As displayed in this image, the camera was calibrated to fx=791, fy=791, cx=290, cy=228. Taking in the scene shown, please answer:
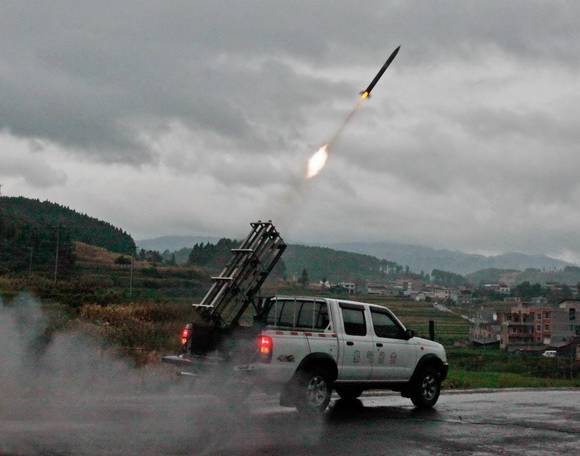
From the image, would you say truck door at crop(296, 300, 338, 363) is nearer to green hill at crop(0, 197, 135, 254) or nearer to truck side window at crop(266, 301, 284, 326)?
truck side window at crop(266, 301, 284, 326)

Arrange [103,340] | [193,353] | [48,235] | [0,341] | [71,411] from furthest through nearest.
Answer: [48,235], [103,340], [0,341], [193,353], [71,411]

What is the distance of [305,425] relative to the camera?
39.8 ft

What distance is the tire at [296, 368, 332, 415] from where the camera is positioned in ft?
42.5

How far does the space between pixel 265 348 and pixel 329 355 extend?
4.56 ft

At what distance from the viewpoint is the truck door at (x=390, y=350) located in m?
14.6

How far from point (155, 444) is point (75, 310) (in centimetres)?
1578

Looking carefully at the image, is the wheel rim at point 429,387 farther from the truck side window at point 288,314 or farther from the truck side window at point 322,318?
→ the truck side window at point 288,314

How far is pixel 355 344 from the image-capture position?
14.0 metres

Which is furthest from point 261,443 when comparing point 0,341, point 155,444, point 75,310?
point 75,310

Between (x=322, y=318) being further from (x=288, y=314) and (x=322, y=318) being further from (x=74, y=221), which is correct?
(x=74, y=221)

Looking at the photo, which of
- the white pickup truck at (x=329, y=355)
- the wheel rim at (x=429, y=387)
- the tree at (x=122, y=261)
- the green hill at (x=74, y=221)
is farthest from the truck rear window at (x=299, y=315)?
the green hill at (x=74, y=221)

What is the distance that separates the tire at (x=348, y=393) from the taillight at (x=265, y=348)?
2424 mm

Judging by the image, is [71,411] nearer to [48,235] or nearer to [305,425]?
[305,425]

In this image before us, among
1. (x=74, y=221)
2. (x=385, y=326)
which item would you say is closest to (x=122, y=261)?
(x=74, y=221)
